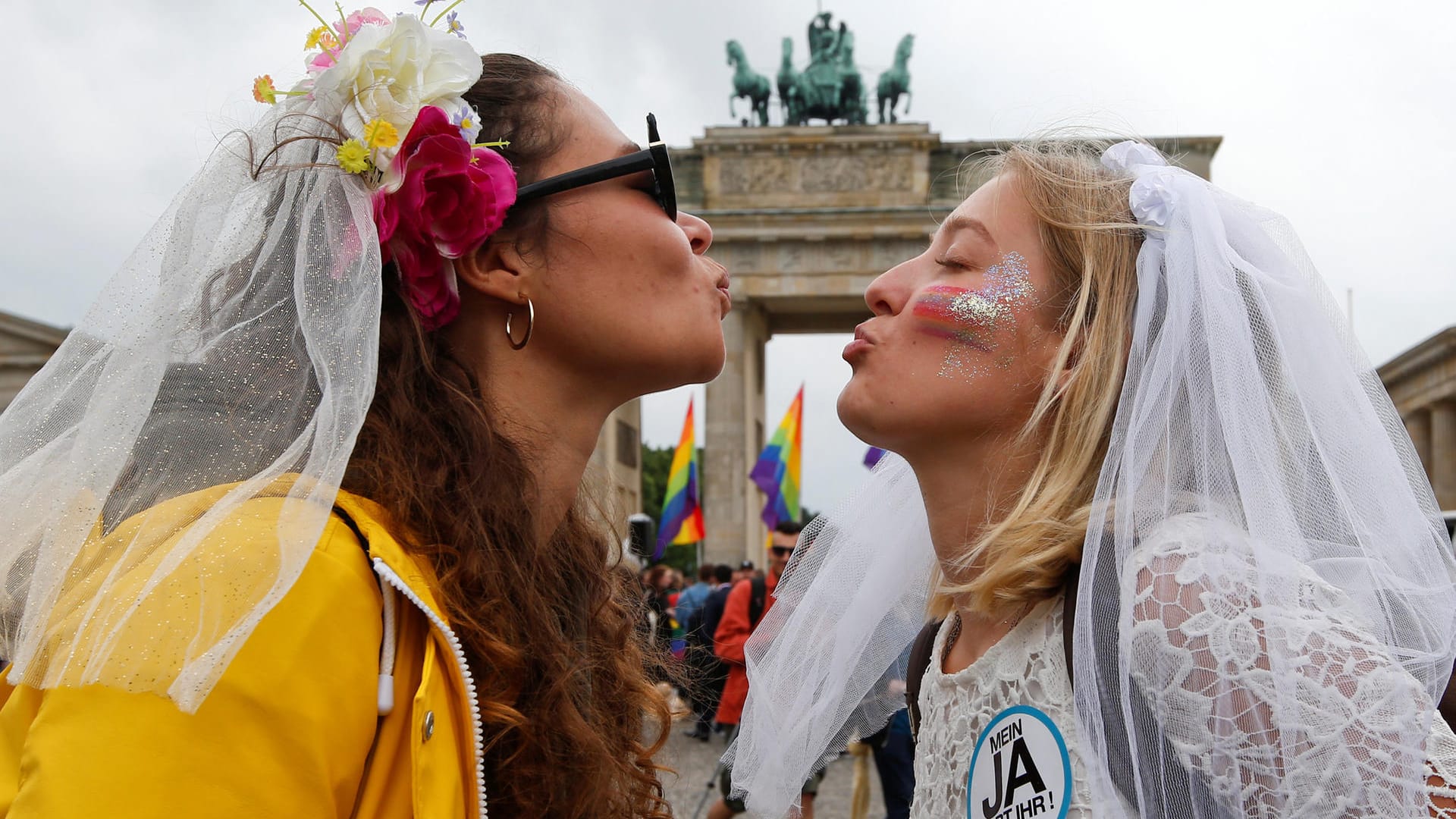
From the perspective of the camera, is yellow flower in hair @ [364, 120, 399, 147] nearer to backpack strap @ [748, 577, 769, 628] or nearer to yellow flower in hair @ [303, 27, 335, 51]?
yellow flower in hair @ [303, 27, 335, 51]

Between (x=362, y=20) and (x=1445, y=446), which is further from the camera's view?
(x=1445, y=446)

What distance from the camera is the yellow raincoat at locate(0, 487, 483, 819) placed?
1.24 metres

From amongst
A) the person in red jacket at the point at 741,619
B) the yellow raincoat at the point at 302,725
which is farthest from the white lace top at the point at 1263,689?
the person in red jacket at the point at 741,619

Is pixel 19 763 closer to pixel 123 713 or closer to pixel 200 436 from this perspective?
pixel 123 713

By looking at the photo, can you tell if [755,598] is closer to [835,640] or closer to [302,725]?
[835,640]

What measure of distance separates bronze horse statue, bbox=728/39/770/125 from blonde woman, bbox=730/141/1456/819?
3456cm

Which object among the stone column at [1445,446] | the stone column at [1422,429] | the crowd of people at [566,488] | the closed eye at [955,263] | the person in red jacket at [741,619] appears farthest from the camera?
the stone column at [1422,429]

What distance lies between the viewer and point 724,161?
33.4m

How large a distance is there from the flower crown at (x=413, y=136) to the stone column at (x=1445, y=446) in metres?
32.2

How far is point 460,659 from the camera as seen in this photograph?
1459 mm

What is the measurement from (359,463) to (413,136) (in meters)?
0.54

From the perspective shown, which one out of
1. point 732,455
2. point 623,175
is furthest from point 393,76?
point 732,455

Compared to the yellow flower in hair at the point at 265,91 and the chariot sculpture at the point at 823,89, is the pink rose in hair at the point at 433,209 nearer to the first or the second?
the yellow flower in hair at the point at 265,91

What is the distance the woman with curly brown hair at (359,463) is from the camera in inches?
51.6
